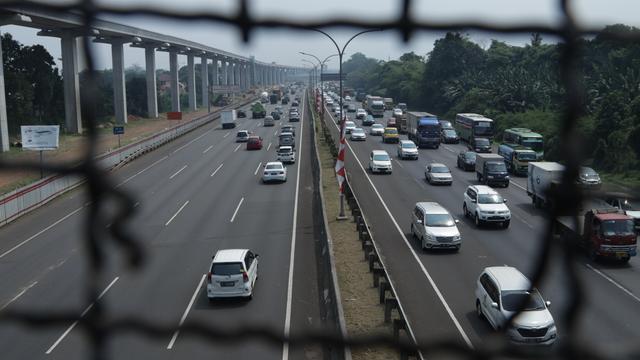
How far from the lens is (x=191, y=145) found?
43.0 metres

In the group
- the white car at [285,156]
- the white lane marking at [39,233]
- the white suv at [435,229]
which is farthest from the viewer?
the white car at [285,156]

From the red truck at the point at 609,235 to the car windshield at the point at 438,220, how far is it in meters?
3.38

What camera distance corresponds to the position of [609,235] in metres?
16.0

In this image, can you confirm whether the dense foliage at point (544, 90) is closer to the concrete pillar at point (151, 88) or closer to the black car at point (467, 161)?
the black car at point (467, 161)

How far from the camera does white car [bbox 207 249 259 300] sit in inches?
A: 526

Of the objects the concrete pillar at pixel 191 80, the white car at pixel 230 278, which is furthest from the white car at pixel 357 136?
the white car at pixel 230 278

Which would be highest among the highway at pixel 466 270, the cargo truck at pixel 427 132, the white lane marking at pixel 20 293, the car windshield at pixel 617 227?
the cargo truck at pixel 427 132

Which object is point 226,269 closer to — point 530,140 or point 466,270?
point 466,270

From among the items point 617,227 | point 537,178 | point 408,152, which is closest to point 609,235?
point 617,227

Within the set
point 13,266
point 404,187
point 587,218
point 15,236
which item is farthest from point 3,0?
point 404,187

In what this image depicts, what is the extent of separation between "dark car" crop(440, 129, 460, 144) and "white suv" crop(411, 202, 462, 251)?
24706 mm

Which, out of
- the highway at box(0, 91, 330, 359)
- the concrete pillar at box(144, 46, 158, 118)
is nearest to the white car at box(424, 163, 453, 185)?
the highway at box(0, 91, 330, 359)

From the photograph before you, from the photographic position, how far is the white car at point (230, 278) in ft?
43.8

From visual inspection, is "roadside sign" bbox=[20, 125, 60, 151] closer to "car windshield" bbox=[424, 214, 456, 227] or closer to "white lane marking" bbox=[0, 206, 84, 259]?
"white lane marking" bbox=[0, 206, 84, 259]
